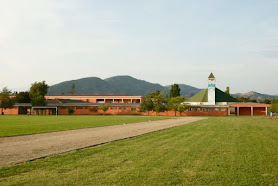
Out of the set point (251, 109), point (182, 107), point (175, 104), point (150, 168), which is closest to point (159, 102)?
point (175, 104)

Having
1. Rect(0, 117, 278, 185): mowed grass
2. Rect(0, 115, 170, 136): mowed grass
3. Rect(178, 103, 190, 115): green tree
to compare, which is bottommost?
Rect(0, 115, 170, 136): mowed grass

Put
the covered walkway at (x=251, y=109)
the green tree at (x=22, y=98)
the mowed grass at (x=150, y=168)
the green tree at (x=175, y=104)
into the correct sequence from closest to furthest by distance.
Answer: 1. the mowed grass at (x=150, y=168)
2. the green tree at (x=175, y=104)
3. the covered walkway at (x=251, y=109)
4. the green tree at (x=22, y=98)

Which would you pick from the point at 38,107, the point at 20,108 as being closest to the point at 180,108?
the point at 38,107

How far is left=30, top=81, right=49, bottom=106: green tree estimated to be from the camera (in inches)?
4045

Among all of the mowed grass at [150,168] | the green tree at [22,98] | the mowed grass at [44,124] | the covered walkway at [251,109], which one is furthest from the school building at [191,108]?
the mowed grass at [150,168]

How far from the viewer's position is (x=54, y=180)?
28.0 feet

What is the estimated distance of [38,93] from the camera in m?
105

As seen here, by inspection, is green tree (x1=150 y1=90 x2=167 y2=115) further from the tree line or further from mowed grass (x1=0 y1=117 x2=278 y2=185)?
mowed grass (x1=0 y1=117 x2=278 y2=185)

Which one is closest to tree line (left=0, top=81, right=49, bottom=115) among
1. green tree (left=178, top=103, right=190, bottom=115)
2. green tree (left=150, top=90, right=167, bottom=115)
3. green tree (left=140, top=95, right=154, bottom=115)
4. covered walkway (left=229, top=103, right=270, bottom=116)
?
green tree (left=140, top=95, right=154, bottom=115)

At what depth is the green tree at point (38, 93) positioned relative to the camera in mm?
102744

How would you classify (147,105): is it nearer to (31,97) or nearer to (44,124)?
(31,97)

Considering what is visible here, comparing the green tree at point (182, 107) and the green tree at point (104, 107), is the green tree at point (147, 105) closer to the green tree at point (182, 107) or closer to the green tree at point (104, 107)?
the green tree at point (182, 107)

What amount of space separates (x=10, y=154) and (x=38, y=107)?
90.8 metres

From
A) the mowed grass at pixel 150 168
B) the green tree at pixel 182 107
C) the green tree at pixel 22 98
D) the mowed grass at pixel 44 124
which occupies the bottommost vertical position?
→ the mowed grass at pixel 44 124
